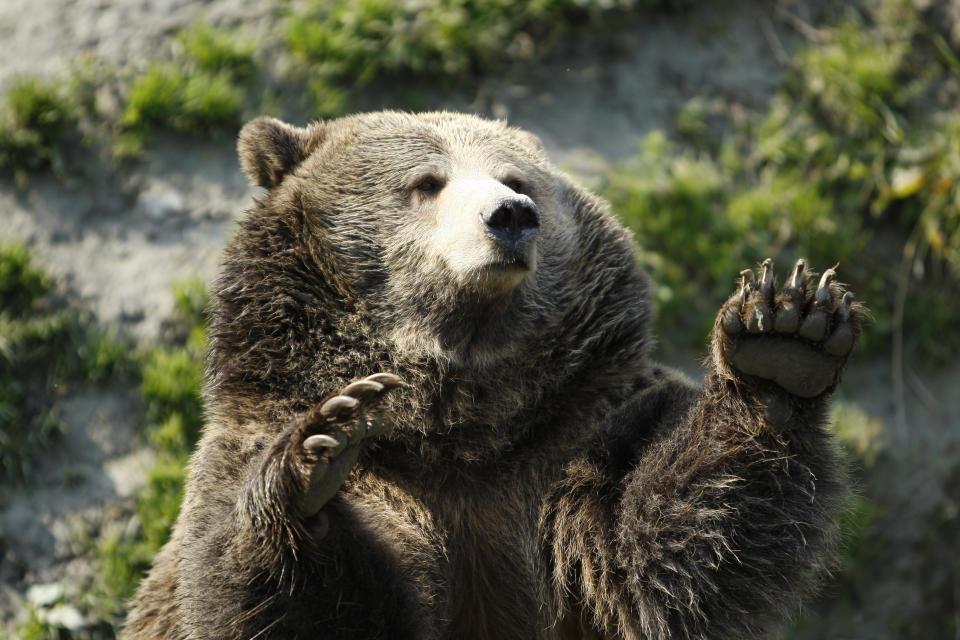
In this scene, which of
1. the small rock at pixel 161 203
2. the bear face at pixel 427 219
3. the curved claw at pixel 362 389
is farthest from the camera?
the small rock at pixel 161 203

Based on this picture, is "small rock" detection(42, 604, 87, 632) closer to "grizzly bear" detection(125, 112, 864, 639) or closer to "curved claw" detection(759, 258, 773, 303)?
"grizzly bear" detection(125, 112, 864, 639)

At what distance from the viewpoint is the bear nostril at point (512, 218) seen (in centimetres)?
408

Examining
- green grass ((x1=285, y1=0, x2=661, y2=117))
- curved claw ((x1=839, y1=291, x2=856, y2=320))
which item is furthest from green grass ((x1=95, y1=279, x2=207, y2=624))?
curved claw ((x1=839, y1=291, x2=856, y2=320))

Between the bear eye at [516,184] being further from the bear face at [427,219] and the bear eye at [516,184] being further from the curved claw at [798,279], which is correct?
the curved claw at [798,279]

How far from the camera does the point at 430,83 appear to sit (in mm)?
7969

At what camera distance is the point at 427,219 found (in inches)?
184

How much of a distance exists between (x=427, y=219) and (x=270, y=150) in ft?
2.95

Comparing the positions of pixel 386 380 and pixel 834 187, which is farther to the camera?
pixel 834 187

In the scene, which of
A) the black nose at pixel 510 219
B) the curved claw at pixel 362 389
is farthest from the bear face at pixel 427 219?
the curved claw at pixel 362 389

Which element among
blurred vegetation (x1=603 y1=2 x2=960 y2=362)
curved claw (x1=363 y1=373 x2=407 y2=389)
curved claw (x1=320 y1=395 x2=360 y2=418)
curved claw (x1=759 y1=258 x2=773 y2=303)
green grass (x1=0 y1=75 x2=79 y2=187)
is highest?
curved claw (x1=759 y1=258 x2=773 y2=303)

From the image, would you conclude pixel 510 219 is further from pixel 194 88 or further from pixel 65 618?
pixel 194 88

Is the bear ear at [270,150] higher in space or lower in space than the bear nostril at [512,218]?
lower

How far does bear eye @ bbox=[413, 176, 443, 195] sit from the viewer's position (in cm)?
473

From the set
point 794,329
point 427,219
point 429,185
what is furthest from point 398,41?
point 794,329
